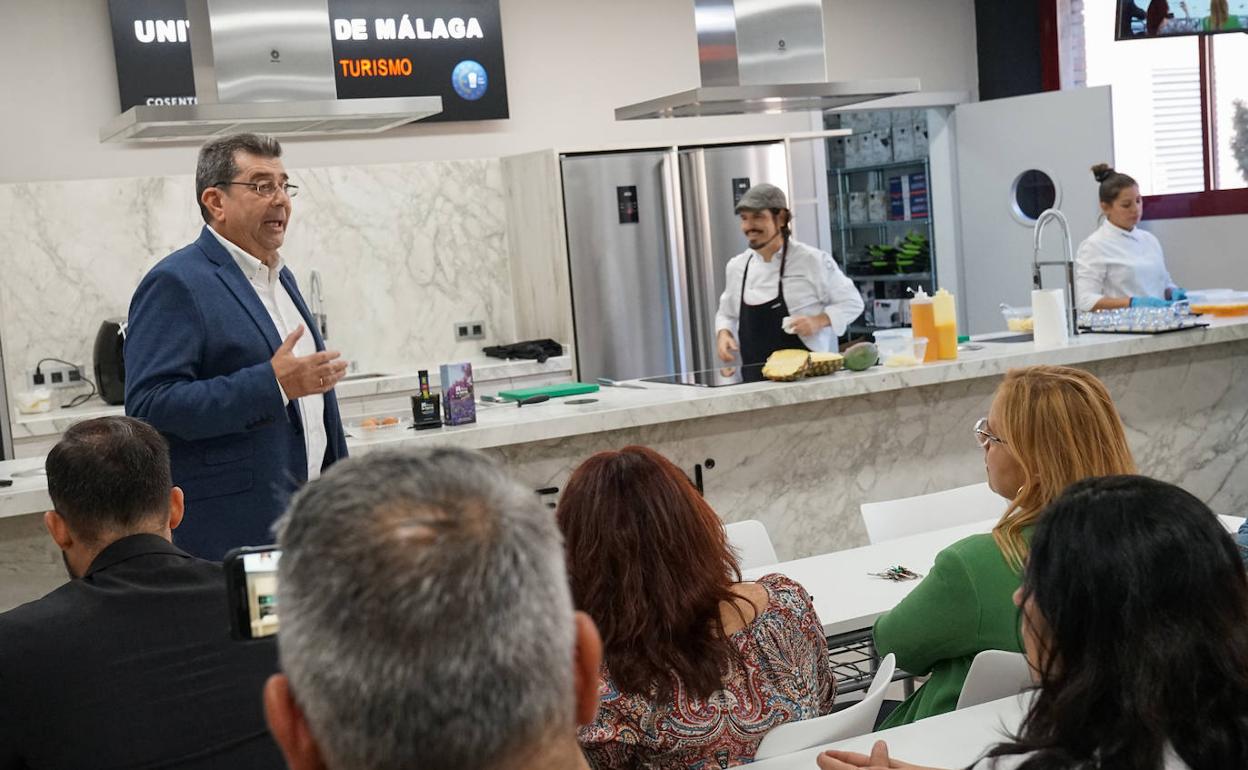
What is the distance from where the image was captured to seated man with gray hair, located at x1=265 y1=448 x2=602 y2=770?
2.59 feet

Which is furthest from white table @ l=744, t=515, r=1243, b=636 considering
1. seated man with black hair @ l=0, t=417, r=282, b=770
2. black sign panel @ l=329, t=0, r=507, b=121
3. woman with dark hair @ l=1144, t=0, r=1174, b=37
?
black sign panel @ l=329, t=0, r=507, b=121

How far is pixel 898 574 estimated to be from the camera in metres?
2.97

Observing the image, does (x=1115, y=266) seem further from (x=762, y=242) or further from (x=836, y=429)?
(x=836, y=429)

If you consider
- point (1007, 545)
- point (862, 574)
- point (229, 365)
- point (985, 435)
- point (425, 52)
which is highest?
point (425, 52)

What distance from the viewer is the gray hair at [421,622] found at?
79cm

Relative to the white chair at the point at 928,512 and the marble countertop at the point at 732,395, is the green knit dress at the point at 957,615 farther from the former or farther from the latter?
the marble countertop at the point at 732,395

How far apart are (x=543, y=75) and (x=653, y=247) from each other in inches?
48.2

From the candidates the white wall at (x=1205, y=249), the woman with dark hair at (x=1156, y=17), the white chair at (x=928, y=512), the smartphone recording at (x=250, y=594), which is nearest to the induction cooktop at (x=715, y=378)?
the white chair at (x=928, y=512)

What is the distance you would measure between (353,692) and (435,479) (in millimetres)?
141

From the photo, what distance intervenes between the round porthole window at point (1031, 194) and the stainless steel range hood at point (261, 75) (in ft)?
14.8

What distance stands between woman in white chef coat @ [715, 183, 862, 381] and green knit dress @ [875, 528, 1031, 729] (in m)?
3.27

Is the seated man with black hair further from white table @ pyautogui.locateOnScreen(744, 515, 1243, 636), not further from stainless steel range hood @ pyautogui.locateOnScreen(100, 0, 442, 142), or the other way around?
stainless steel range hood @ pyautogui.locateOnScreen(100, 0, 442, 142)

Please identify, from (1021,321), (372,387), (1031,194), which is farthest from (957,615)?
(1031,194)

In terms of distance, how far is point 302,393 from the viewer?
9.88 ft
